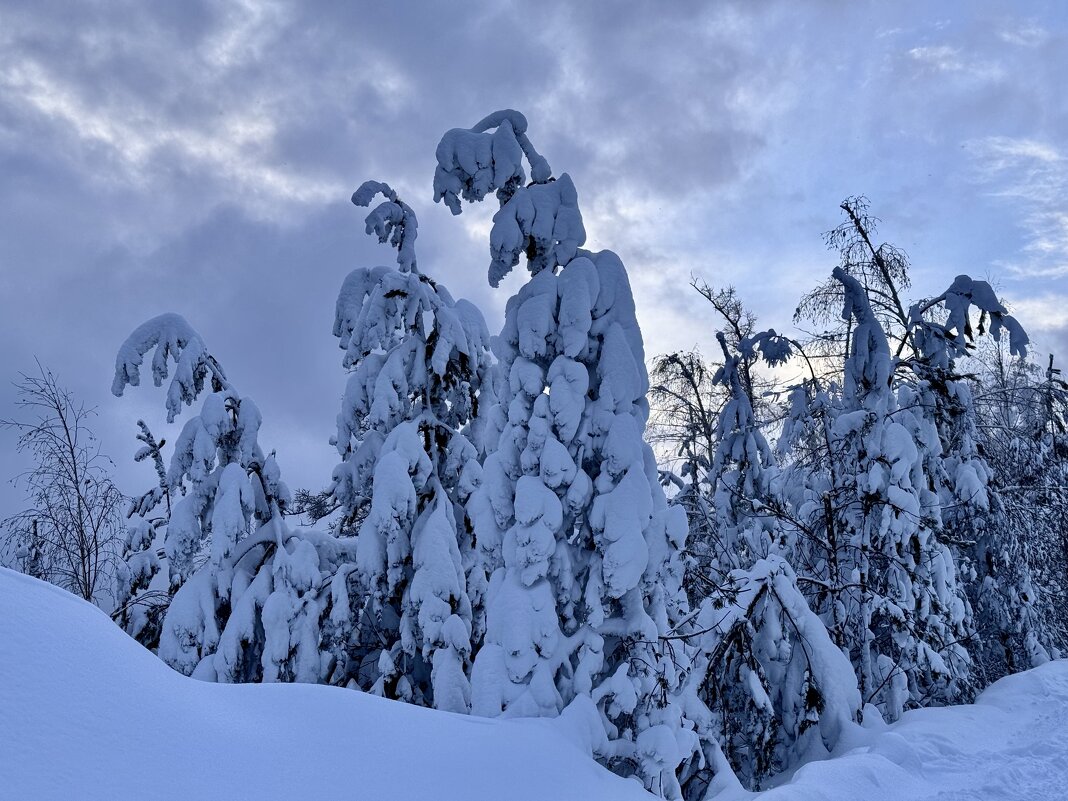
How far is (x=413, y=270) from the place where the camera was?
1102 centimetres

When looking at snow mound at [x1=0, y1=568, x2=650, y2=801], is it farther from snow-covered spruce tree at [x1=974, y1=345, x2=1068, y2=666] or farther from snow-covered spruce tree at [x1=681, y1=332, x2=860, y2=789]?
snow-covered spruce tree at [x1=974, y1=345, x2=1068, y2=666]

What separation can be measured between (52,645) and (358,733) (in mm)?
1512

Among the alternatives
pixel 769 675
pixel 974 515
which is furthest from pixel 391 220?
pixel 974 515

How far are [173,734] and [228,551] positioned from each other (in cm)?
761

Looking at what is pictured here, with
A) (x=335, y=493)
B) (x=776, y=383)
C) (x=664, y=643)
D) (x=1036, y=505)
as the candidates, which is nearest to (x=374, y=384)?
(x=335, y=493)

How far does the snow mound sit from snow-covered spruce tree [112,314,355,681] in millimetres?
6048

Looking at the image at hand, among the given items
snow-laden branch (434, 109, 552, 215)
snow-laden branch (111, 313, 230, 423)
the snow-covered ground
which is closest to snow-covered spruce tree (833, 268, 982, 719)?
the snow-covered ground

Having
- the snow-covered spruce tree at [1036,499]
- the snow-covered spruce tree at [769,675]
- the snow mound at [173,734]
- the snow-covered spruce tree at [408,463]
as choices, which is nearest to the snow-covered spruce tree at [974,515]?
the snow-covered spruce tree at [1036,499]

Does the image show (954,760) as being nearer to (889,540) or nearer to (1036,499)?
(889,540)

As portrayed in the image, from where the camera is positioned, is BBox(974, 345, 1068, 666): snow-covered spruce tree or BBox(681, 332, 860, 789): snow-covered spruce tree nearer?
BBox(681, 332, 860, 789): snow-covered spruce tree

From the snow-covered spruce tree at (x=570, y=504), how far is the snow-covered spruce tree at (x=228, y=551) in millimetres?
3616

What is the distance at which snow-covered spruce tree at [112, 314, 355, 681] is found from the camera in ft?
31.2

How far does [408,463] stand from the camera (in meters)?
9.36

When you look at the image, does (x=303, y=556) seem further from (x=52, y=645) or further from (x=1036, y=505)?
(x=1036, y=505)
